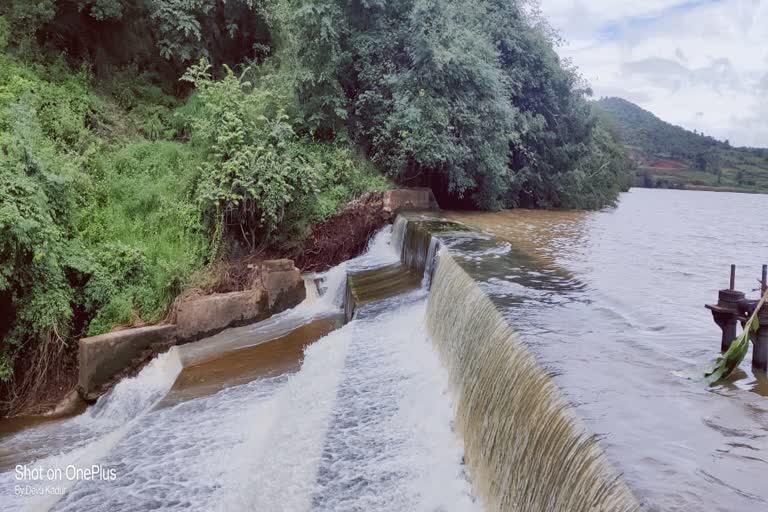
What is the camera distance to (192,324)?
8.45 metres

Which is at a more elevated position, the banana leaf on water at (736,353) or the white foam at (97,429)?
the banana leaf on water at (736,353)

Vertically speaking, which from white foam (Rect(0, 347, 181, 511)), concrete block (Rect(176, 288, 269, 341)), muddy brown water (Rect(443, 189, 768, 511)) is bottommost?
white foam (Rect(0, 347, 181, 511))

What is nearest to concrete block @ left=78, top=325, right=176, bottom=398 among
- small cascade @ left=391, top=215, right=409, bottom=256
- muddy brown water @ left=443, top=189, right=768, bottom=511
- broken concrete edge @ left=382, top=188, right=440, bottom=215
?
muddy brown water @ left=443, top=189, right=768, bottom=511

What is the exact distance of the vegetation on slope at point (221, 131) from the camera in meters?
8.05

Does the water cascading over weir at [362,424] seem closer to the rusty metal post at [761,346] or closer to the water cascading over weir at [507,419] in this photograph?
the water cascading over weir at [507,419]

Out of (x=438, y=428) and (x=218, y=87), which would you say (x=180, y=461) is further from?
(x=218, y=87)

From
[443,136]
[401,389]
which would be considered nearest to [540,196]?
[443,136]

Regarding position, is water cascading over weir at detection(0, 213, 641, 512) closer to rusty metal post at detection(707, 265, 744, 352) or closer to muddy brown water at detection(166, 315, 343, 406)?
muddy brown water at detection(166, 315, 343, 406)

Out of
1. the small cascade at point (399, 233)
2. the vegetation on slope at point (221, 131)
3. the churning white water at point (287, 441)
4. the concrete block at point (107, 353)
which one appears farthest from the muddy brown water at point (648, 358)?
the concrete block at point (107, 353)

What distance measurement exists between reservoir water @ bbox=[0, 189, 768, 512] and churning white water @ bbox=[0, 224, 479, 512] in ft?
0.07

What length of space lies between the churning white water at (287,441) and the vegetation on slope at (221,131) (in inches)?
82.3

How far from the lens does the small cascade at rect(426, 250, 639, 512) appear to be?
9.34ft

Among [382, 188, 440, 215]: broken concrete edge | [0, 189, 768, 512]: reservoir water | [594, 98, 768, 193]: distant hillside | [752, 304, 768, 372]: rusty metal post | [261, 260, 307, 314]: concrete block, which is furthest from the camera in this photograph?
[594, 98, 768, 193]: distant hillside

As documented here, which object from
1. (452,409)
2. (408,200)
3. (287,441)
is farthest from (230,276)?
(452,409)
